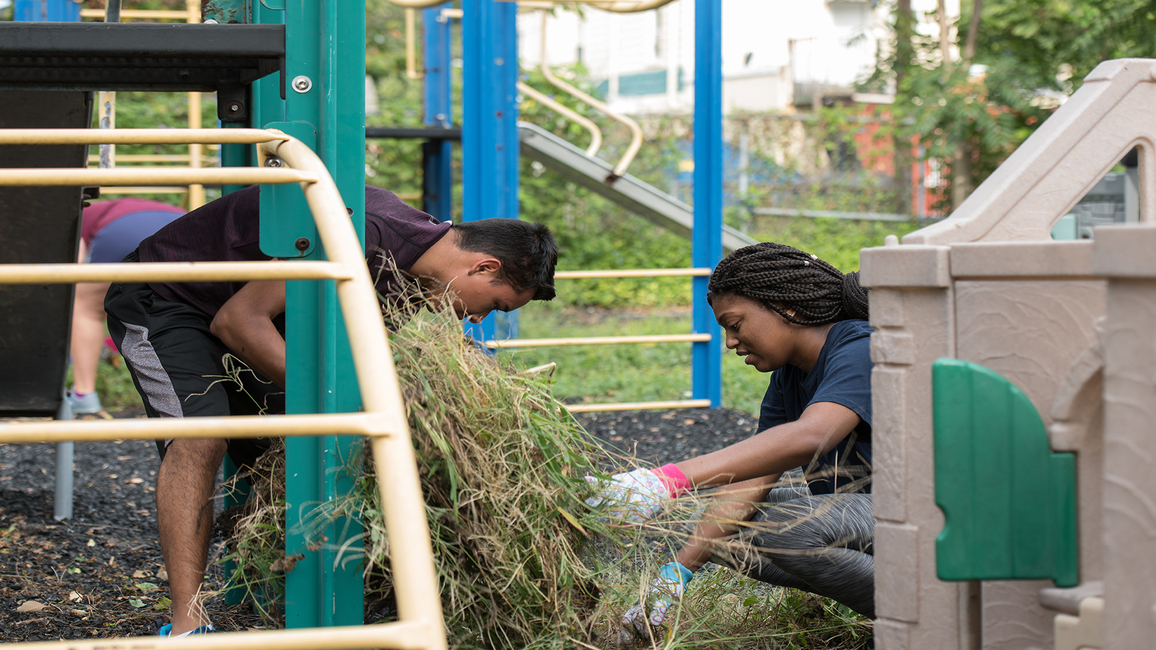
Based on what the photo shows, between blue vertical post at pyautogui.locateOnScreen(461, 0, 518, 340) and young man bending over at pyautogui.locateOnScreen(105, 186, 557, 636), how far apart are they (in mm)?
2823

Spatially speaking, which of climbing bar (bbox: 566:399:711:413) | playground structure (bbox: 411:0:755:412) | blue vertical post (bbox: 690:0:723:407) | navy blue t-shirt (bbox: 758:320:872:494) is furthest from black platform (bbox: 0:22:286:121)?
blue vertical post (bbox: 690:0:723:407)

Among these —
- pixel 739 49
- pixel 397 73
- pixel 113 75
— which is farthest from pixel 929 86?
pixel 739 49

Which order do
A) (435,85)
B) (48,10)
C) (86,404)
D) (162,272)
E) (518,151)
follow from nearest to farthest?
1. (162,272)
2. (48,10)
3. (86,404)
4. (518,151)
5. (435,85)

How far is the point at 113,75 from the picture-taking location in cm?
192

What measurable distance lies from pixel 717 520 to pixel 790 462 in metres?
0.27

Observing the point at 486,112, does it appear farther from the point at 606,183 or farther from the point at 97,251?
the point at 606,183

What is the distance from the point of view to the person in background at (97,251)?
15.8 feet

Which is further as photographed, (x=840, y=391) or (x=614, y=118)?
(x=614, y=118)

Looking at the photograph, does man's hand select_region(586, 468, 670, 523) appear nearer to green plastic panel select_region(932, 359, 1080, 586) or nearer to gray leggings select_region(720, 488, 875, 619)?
gray leggings select_region(720, 488, 875, 619)

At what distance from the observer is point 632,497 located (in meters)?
1.89

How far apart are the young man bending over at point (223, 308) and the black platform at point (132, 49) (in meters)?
0.44

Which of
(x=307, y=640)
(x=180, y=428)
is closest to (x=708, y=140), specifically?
(x=180, y=428)

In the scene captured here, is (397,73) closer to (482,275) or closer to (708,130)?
(708,130)

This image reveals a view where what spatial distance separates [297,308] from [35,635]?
126cm
